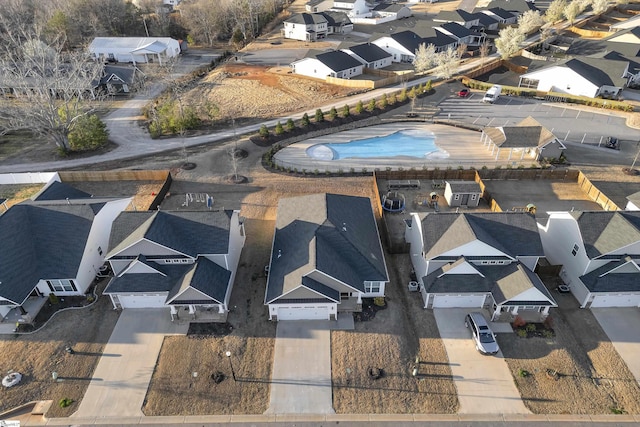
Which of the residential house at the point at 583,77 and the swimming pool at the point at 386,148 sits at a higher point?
the residential house at the point at 583,77

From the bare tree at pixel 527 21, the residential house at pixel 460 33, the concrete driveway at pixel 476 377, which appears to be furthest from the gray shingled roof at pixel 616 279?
the bare tree at pixel 527 21

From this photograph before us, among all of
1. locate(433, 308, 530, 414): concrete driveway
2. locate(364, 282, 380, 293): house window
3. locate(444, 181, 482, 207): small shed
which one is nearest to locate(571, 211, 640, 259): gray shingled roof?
locate(444, 181, 482, 207): small shed

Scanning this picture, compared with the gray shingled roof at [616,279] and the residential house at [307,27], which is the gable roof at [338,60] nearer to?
the residential house at [307,27]

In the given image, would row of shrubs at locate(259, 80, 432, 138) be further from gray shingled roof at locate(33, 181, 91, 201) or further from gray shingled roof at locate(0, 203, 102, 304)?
gray shingled roof at locate(0, 203, 102, 304)

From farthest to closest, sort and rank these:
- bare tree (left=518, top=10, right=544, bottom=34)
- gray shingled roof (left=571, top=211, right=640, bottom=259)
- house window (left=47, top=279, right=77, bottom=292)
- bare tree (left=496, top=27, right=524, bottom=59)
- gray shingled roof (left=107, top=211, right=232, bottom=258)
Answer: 1. bare tree (left=518, top=10, right=544, bottom=34)
2. bare tree (left=496, top=27, right=524, bottom=59)
3. house window (left=47, top=279, right=77, bottom=292)
4. gray shingled roof (left=107, top=211, right=232, bottom=258)
5. gray shingled roof (left=571, top=211, right=640, bottom=259)

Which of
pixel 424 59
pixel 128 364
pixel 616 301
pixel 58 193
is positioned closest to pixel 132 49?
pixel 58 193

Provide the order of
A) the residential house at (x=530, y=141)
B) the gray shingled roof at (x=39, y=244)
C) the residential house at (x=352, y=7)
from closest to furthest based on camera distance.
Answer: the gray shingled roof at (x=39, y=244)
the residential house at (x=530, y=141)
the residential house at (x=352, y=7)
